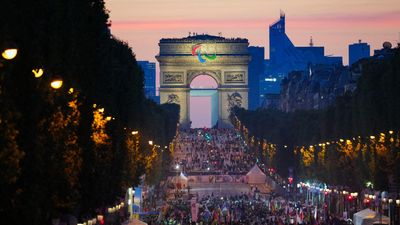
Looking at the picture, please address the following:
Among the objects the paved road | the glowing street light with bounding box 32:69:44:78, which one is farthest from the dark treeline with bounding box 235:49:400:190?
the glowing street light with bounding box 32:69:44:78

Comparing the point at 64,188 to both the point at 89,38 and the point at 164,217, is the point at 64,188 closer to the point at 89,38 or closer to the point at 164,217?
the point at 89,38

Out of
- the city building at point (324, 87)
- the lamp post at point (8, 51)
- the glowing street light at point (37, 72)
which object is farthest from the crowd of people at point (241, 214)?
the city building at point (324, 87)

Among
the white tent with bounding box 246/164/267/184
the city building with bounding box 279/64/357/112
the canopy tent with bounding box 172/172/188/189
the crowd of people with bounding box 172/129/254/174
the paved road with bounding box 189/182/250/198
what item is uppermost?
the city building with bounding box 279/64/357/112

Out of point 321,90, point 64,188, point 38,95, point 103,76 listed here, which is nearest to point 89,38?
point 103,76

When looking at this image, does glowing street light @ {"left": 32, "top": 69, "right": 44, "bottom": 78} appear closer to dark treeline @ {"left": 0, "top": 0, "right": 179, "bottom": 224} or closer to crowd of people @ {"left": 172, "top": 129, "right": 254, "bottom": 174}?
dark treeline @ {"left": 0, "top": 0, "right": 179, "bottom": 224}

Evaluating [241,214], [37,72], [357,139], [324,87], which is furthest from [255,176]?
[37,72]
